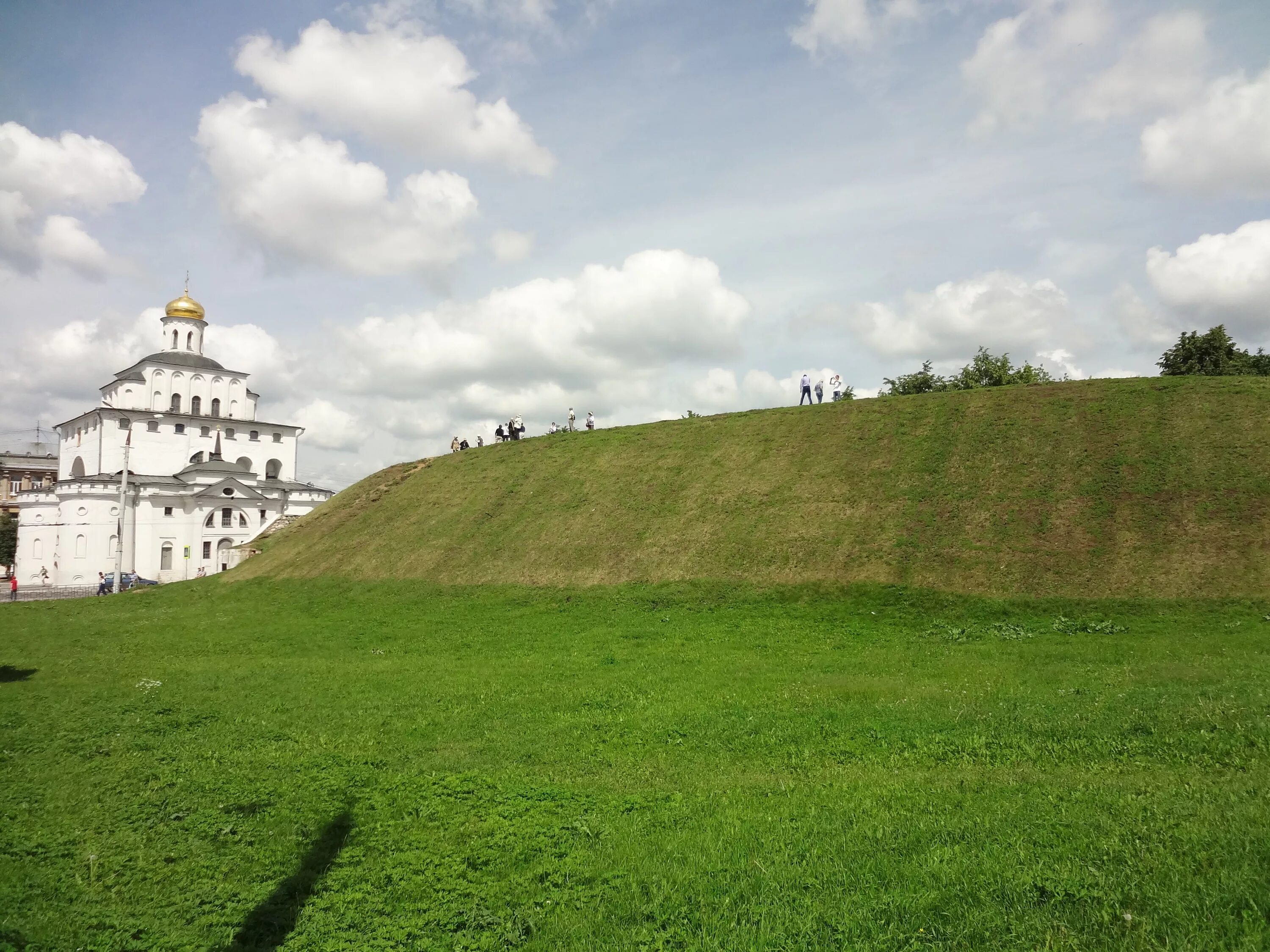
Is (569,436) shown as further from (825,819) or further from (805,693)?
(825,819)

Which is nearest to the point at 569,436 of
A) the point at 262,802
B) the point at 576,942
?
the point at 262,802

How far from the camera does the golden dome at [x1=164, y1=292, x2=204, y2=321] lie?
275ft

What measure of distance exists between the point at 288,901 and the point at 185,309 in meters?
92.7

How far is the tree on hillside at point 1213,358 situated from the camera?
→ 46062mm

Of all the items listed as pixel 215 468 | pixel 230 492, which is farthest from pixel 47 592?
pixel 215 468

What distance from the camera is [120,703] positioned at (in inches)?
591

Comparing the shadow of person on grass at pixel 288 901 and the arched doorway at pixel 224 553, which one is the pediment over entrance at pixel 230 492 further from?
the shadow of person on grass at pixel 288 901

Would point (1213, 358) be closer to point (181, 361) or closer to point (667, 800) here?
point (667, 800)

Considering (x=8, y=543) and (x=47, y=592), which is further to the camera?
(x=8, y=543)

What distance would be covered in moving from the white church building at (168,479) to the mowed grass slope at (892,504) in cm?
3029

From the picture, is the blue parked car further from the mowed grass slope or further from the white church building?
the mowed grass slope

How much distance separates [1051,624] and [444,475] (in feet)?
114

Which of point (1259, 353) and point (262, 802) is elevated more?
point (1259, 353)

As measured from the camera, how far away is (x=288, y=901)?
7258 millimetres
